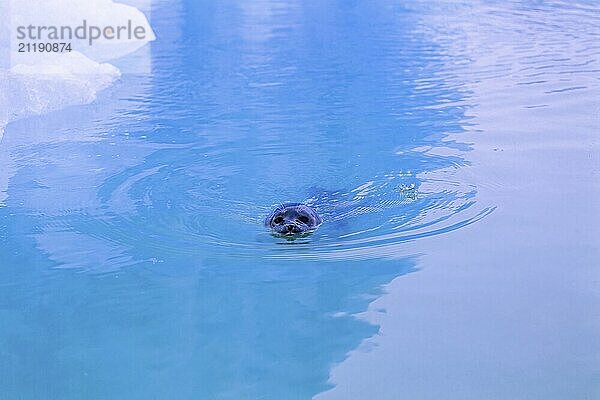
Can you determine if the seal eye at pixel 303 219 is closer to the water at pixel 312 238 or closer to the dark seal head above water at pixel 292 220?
the dark seal head above water at pixel 292 220

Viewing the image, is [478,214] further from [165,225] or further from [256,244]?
[165,225]

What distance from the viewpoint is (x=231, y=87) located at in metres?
12.1

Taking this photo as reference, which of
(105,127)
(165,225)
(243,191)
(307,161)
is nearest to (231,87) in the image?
(105,127)

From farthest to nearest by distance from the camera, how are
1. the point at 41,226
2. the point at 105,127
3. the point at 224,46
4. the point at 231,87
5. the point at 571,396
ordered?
the point at 224,46
the point at 231,87
the point at 105,127
the point at 41,226
the point at 571,396

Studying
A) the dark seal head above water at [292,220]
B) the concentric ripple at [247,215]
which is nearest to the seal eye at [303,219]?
the dark seal head above water at [292,220]

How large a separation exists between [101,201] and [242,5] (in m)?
11.4

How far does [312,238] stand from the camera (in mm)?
6844

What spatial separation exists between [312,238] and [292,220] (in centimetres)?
20

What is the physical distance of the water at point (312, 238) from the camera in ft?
17.1

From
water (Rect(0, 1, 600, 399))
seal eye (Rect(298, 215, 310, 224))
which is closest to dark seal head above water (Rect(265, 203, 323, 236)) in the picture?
seal eye (Rect(298, 215, 310, 224))

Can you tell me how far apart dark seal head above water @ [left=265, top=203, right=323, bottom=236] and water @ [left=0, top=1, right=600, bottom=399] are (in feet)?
0.35

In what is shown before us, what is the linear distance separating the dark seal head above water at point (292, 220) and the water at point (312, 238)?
0.11m

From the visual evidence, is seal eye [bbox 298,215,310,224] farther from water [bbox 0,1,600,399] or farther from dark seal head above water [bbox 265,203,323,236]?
water [bbox 0,1,600,399]

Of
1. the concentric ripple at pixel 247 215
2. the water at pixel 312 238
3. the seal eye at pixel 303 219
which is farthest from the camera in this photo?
the seal eye at pixel 303 219
